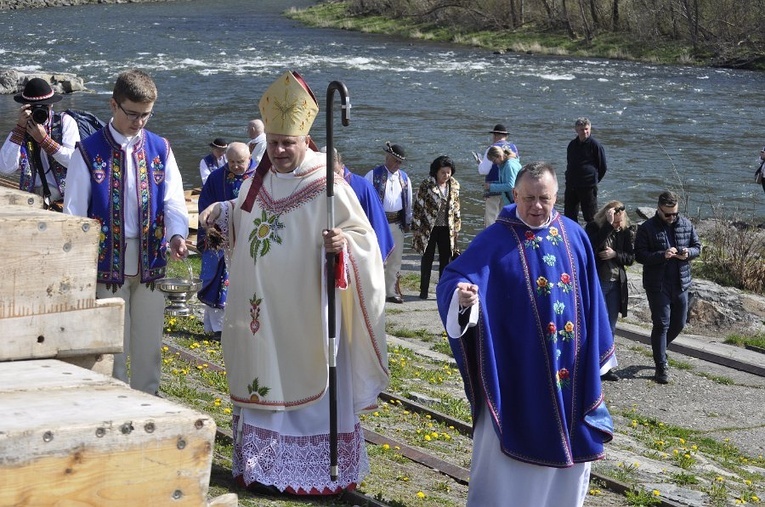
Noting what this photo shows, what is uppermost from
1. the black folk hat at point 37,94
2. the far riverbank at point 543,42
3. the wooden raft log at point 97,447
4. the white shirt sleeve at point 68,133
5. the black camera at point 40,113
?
the far riverbank at point 543,42

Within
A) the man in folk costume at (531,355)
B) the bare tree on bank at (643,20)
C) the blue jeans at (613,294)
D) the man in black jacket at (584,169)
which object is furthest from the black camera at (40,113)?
the bare tree on bank at (643,20)

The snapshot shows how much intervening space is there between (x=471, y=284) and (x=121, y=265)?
1988mm

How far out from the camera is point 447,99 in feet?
113

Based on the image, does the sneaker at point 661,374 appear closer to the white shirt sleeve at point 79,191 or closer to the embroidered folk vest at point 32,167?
the embroidered folk vest at point 32,167

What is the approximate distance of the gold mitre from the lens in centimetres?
636

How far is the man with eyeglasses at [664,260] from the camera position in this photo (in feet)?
35.9

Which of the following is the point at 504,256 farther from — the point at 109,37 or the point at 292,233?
the point at 109,37

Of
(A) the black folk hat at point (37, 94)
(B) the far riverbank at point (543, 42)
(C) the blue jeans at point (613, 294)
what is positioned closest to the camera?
(A) the black folk hat at point (37, 94)

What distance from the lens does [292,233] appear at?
20.9 ft

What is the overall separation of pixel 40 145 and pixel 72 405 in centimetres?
463

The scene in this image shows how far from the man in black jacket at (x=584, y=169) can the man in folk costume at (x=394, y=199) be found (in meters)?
3.17

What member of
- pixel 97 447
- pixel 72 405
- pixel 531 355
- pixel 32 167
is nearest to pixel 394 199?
pixel 32 167

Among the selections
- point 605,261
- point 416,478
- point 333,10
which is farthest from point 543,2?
point 416,478

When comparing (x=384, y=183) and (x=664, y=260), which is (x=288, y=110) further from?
(x=384, y=183)
